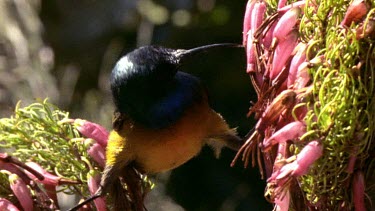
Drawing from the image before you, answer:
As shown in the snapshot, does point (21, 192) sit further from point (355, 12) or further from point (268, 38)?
point (355, 12)

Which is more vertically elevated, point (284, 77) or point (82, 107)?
point (284, 77)

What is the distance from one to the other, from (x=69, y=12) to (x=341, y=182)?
7.69 ft

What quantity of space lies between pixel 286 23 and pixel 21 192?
0.51 m

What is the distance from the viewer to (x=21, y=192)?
1263 mm

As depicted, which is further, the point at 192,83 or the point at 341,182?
the point at 192,83

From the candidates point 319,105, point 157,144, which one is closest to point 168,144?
point 157,144

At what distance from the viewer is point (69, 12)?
3.19 meters

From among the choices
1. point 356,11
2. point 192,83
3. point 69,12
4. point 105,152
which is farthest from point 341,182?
point 69,12

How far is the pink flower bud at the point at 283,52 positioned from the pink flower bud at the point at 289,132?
Result: 8 cm

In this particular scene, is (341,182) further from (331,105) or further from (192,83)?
(192,83)

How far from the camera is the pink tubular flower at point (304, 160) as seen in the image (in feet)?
2.98

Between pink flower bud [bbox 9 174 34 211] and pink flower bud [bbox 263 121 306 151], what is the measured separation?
477 mm

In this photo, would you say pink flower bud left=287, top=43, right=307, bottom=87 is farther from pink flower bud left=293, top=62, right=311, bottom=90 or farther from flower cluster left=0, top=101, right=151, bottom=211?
flower cluster left=0, top=101, right=151, bottom=211

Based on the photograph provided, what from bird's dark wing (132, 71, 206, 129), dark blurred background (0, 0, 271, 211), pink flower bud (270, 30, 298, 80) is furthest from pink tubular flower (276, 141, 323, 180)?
dark blurred background (0, 0, 271, 211)
